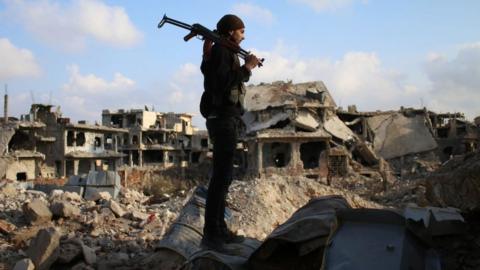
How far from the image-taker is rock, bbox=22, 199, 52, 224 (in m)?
7.26

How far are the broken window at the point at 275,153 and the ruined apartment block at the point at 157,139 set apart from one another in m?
17.8

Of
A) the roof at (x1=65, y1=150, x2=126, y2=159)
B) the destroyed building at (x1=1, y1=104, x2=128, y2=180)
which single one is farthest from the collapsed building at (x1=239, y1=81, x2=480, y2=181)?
the destroyed building at (x1=1, y1=104, x2=128, y2=180)

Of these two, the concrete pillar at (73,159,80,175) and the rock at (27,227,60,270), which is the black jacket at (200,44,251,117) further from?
the concrete pillar at (73,159,80,175)

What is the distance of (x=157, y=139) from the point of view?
5122 cm

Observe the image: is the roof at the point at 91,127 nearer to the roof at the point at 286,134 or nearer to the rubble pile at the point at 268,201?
the roof at the point at 286,134

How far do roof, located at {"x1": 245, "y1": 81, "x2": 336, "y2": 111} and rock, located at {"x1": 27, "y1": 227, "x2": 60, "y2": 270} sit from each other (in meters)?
27.9

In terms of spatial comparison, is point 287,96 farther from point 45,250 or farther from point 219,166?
point 219,166

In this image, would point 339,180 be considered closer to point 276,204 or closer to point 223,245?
point 276,204

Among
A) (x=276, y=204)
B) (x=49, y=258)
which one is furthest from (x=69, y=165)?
(x=49, y=258)

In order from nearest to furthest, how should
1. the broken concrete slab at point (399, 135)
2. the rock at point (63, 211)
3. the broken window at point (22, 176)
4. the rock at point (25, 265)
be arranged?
the rock at point (25, 265) → the rock at point (63, 211) → the broken window at point (22, 176) → the broken concrete slab at point (399, 135)

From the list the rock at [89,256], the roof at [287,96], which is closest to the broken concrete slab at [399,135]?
the roof at [287,96]

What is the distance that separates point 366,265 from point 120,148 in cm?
4700

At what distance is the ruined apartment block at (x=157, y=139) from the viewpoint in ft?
159

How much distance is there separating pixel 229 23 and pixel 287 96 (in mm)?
30811
